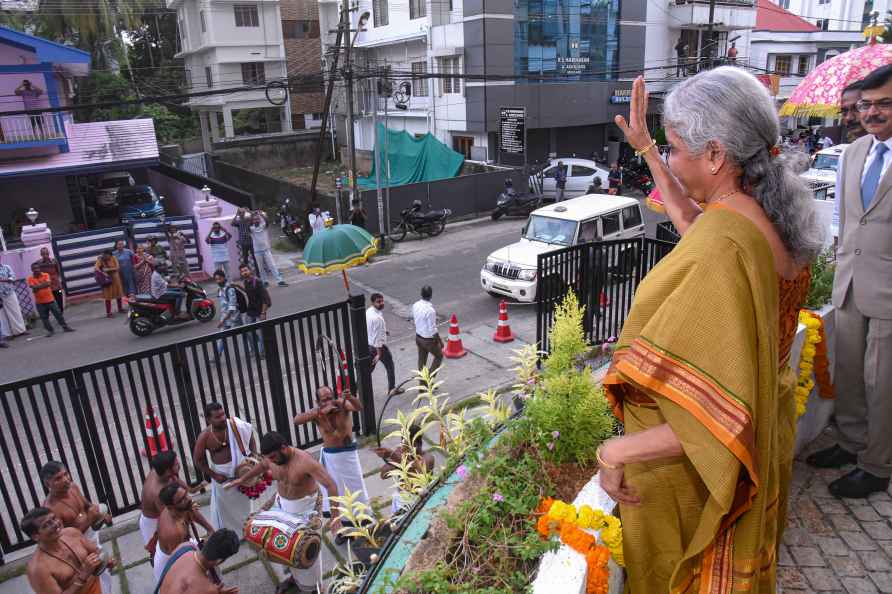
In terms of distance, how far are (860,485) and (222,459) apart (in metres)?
4.70

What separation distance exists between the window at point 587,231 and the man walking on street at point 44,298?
9.93 meters

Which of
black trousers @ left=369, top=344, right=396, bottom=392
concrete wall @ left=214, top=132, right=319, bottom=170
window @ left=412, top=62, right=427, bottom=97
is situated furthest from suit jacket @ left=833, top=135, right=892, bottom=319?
concrete wall @ left=214, top=132, right=319, bottom=170

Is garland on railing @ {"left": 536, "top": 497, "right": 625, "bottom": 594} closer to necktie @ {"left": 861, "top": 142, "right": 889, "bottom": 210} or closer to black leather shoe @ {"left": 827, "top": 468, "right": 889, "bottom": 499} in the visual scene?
black leather shoe @ {"left": 827, "top": 468, "right": 889, "bottom": 499}

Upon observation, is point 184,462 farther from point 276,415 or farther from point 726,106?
point 726,106

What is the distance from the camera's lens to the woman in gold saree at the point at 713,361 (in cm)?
151

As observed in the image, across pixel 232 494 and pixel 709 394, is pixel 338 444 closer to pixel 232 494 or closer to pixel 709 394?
pixel 232 494

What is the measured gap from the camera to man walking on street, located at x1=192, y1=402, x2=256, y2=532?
521 centimetres

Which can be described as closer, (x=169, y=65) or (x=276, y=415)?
(x=276, y=415)

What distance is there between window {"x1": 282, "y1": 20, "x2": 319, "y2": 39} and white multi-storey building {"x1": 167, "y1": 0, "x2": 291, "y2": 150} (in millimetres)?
1352

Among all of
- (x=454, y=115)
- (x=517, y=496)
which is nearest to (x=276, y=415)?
(x=517, y=496)

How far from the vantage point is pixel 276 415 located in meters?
6.23

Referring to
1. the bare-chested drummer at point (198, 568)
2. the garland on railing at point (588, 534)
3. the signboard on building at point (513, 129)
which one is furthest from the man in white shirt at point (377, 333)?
the signboard on building at point (513, 129)

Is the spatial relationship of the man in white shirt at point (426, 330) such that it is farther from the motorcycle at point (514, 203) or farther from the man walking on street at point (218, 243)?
the motorcycle at point (514, 203)

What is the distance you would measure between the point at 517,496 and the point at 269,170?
31.2m
